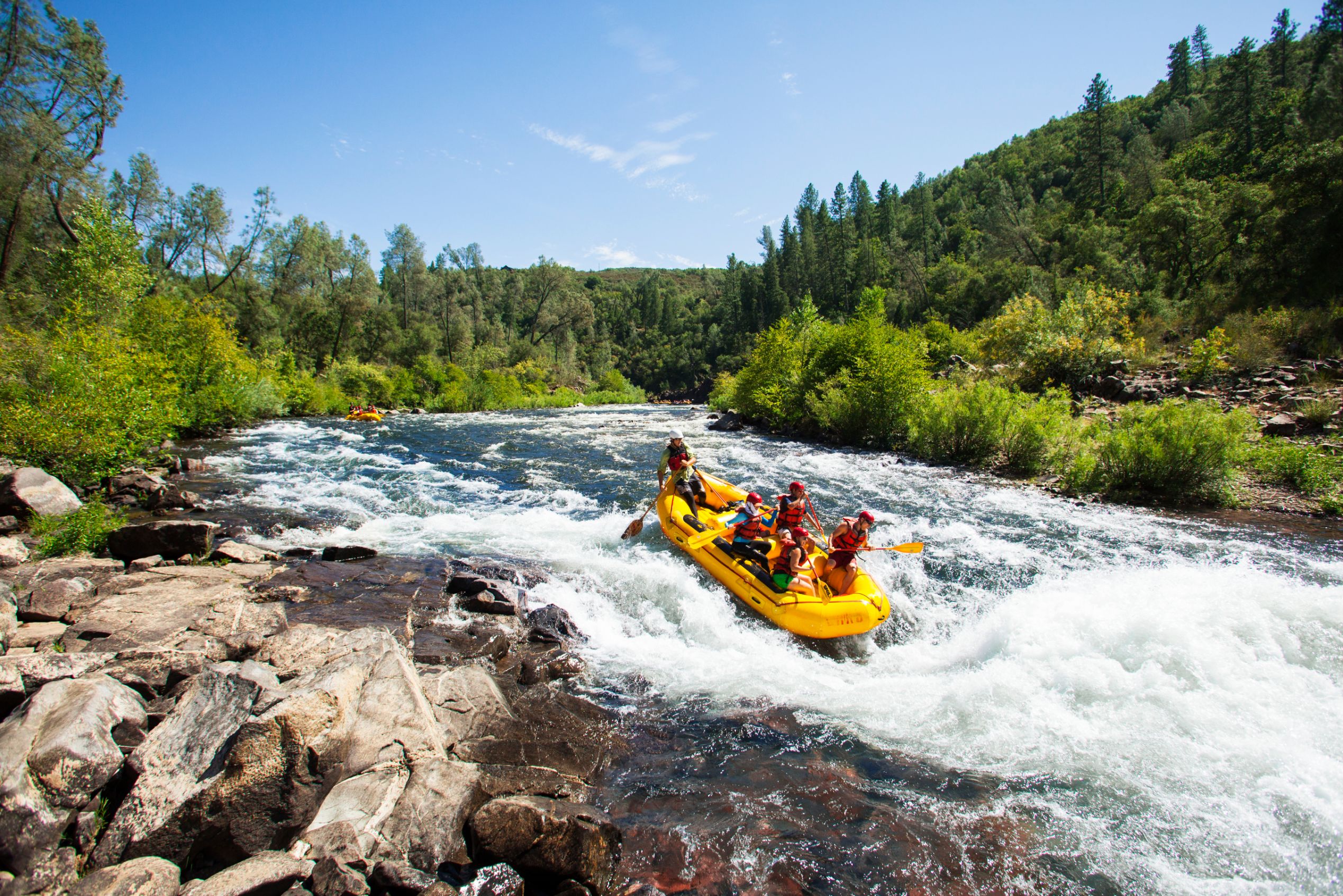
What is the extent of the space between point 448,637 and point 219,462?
12526mm

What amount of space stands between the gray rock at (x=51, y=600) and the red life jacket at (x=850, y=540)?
739cm

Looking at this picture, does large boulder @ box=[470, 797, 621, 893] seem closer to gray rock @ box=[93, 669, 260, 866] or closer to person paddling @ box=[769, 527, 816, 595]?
gray rock @ box=[93, 669, 260, 866]

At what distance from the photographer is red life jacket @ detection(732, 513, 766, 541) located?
7.52 m

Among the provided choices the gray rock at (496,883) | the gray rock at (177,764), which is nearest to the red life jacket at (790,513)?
the gray rock at (496,883)

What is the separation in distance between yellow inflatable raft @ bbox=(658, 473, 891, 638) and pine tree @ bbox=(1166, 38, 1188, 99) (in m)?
97.2

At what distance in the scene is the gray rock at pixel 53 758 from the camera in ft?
7.84

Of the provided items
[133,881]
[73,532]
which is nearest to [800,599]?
[133,881]

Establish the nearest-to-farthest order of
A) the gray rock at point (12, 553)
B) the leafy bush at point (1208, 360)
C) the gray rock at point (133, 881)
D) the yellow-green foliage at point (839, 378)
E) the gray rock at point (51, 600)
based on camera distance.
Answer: the gray rock at point (133, 881), the gray rock at point (51, 600), the gray rock at point (12, 553), the leafy bush at point (1208, 360), the yellow-green foliage at point (839, 378)

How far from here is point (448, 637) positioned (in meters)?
5.61

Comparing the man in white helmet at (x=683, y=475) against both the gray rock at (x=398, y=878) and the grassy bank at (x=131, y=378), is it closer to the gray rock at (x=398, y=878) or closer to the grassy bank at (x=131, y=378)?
the gray rock at (x=398, y=878)

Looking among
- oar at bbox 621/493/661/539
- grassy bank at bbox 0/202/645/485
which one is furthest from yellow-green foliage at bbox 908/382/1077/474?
grassy bank at bbox 0/202/645/485

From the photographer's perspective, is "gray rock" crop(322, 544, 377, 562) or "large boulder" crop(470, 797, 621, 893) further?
"gray rock" crop(322, 544, 377, 562)

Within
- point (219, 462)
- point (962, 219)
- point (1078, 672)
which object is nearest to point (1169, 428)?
point (1078, 672)

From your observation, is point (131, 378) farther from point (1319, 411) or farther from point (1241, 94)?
point (1241, 94)
